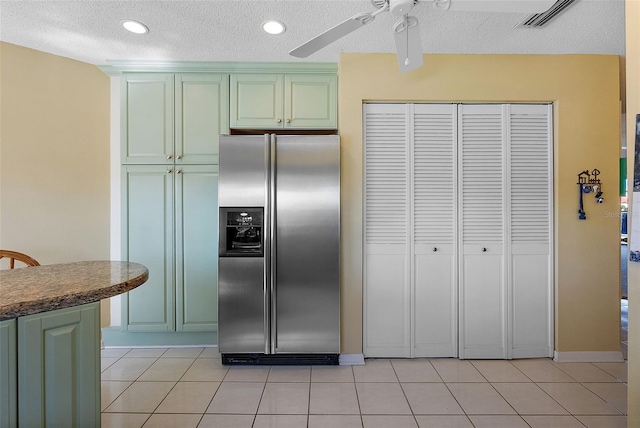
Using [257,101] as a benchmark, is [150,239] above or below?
below

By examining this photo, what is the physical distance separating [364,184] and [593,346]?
2.31m

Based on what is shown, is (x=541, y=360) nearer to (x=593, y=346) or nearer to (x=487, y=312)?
(x=593, y=346)

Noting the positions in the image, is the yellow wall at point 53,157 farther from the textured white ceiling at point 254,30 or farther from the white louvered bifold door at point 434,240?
the white louvered bifold door at point 434,240

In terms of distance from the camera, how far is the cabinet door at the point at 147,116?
271 centimetres

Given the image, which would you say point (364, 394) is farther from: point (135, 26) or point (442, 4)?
point (135, 26)

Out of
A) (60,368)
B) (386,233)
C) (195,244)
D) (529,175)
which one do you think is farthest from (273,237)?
(529,175)

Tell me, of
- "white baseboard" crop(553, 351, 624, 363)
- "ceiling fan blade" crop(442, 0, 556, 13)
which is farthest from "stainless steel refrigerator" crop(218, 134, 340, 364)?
"white baseboard" crop(553, 351, 624, 363)

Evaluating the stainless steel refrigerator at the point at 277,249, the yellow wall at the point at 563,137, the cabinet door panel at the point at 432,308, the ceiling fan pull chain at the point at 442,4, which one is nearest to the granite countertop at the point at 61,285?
the stainless steel refrigerator at the point at 277,249

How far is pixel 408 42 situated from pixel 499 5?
1.51ft

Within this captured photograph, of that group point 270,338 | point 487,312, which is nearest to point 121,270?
point 270,338

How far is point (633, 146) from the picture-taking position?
5.01 ft

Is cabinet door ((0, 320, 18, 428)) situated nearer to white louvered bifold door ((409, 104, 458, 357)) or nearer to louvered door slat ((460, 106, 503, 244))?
white louvered bifold door ((409, 104, 458, 357))

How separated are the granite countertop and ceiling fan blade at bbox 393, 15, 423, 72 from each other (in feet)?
5.79

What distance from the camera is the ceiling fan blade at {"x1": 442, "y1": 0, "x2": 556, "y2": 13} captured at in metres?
1.34
